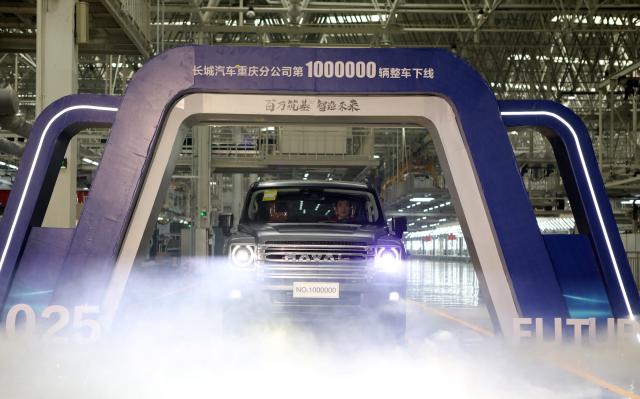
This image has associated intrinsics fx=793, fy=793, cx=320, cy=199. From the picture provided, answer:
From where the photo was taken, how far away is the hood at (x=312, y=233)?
8086 mm

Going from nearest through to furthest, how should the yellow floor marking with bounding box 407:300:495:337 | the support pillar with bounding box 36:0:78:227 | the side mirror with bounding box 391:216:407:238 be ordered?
the side mirror with bounding box 391:216:407:238 → the yellow floor marking with bounding box 407:300:495:337 → the support pillar with bounding box 36:0:78:227

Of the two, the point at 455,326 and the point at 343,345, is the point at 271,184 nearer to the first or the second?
the point at 343,345

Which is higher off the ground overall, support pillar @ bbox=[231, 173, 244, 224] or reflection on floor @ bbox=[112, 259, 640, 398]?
support pillar @ bbox=[231, 173, 244, 224]

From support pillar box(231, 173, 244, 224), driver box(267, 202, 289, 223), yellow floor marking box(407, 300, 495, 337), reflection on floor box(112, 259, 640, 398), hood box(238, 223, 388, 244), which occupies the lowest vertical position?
yellow floor marking box(407, 300, 495, 337)

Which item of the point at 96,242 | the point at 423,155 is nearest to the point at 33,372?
the point at 96,242

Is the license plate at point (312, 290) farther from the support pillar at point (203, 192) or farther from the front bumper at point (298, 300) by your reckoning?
the support pillar at point (203, 192)

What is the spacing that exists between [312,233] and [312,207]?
144 cm

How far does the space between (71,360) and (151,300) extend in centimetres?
1139

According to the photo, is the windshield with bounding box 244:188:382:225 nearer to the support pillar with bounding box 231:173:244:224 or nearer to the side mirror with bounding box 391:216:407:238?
the side mirror with bounding box 391:216:407:238

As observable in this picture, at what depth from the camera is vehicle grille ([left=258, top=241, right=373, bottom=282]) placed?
7.96 meters

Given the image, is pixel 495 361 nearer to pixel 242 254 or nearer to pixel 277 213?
pixel 242 254

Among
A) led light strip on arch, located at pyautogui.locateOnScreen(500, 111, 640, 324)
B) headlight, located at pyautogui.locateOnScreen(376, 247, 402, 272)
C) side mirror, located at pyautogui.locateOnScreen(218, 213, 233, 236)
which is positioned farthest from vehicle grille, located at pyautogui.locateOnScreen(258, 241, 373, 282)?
led light strip on arch, located at pyautogui.locateOnScreen(500, 111, 640, 324)

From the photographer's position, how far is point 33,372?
21.0 feet

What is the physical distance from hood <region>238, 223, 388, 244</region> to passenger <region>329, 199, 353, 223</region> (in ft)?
2.73
